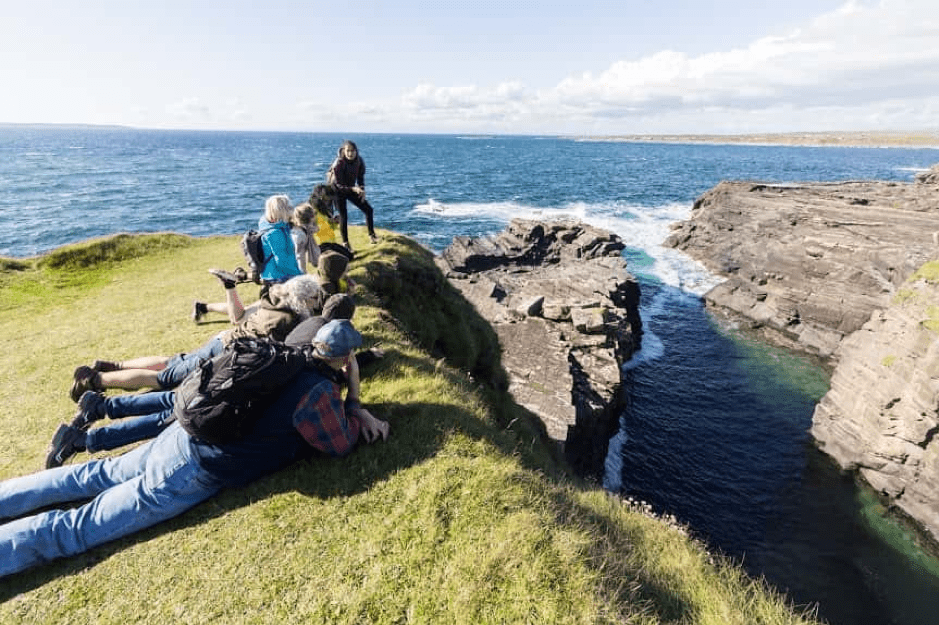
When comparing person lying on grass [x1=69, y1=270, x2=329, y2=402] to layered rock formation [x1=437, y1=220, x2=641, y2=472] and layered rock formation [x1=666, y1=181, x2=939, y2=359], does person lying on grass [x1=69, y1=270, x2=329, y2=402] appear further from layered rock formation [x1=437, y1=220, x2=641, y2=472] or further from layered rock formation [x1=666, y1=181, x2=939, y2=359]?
layered rock formation [x1=666, y1=181, x2=939, y2=359]

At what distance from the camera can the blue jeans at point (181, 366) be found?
7.79 metres

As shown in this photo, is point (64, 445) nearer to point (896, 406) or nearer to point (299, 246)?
point (299, 246)

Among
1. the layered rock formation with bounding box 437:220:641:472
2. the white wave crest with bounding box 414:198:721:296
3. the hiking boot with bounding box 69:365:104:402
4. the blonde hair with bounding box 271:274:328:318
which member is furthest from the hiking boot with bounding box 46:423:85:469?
the white wave crest with bounding box 414:198:721:296

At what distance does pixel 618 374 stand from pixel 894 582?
1507 cm

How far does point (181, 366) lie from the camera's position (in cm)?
787

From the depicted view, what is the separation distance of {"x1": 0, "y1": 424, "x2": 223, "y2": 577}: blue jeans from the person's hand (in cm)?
202

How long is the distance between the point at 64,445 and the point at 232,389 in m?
3.77

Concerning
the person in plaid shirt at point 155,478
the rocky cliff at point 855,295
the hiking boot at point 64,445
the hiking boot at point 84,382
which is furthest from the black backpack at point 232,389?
the rocky cliff at point 855,295

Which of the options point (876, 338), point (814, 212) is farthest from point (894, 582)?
point (814, 212)

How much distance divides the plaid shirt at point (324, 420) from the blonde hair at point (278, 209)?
5.46 m

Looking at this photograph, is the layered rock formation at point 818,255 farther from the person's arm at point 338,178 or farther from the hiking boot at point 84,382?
the hiking boot at point 84,382

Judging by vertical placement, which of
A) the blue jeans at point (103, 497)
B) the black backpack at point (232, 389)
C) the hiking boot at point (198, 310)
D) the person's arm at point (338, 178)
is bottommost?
the blue jeans at point (103, 497)

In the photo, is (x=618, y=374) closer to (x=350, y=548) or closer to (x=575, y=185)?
(x=350, y=548)

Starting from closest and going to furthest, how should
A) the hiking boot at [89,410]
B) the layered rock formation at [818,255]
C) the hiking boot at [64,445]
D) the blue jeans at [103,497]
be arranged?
the blue jeans at [103,497], the hiking boot at [64,445], the hiking boot at [89,410], the layered rock formation at [818,255]
